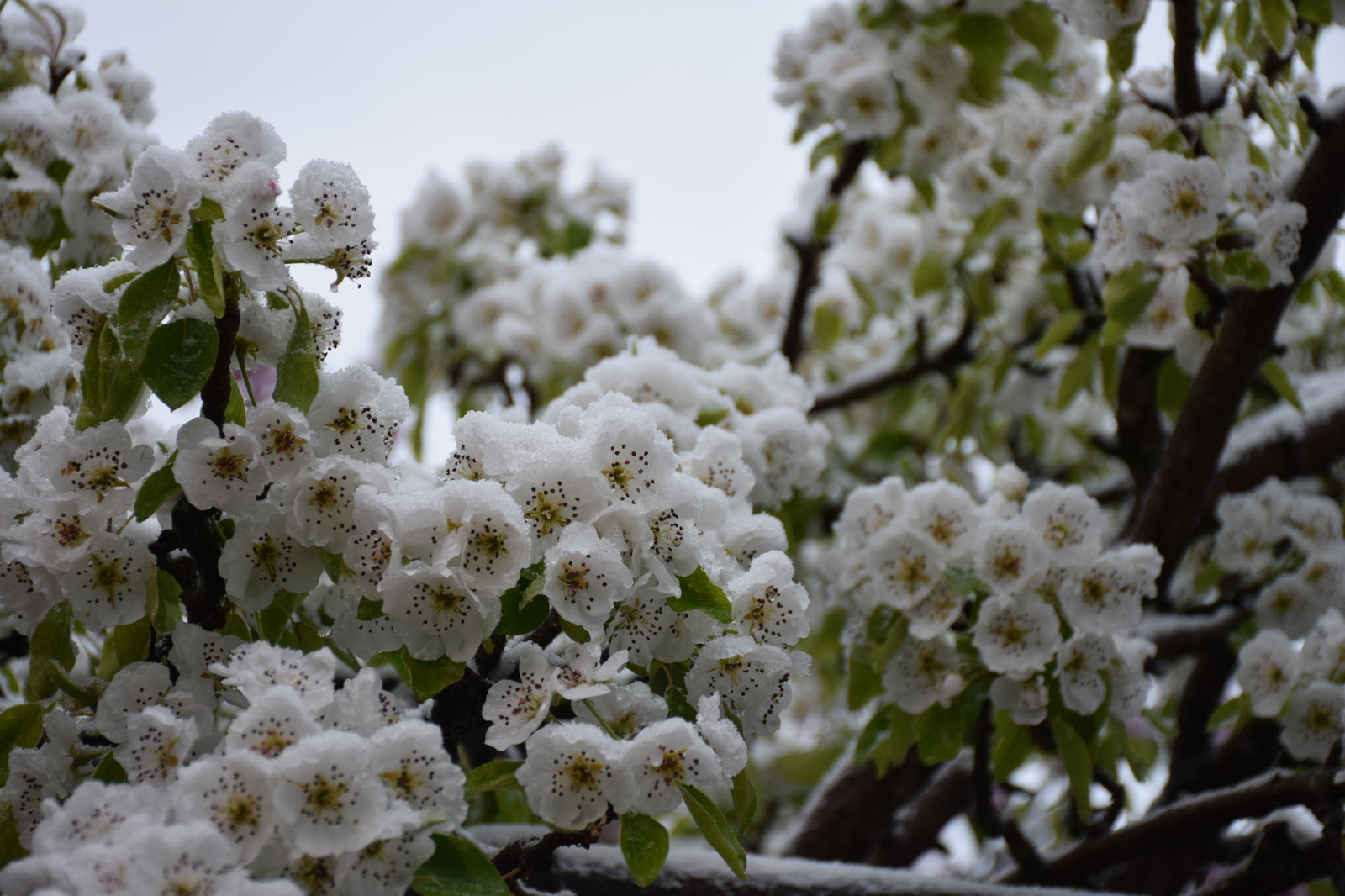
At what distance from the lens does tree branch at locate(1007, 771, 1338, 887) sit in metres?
1.39

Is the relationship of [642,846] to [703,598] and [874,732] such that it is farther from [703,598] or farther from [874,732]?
[874,732]

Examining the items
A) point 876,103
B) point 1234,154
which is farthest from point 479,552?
point 876,103

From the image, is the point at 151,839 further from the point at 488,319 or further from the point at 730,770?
the point at 488,319

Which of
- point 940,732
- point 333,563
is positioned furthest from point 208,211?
point 940,732

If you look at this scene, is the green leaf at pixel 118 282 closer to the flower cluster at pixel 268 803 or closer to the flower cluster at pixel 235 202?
the flower cluster at pixel 235 202

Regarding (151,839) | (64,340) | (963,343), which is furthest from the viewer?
(963,343)

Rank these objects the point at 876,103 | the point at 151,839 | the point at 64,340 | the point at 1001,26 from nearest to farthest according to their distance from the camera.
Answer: the point at 151,839
the point at 64,340
the point at 1001,26
the point at 876,103

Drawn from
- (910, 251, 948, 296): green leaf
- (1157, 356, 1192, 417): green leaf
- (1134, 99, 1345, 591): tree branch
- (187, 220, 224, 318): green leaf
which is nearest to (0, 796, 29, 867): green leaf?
(187, 220, 224, 318): green leaf

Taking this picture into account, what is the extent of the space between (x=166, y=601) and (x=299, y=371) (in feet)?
0.87

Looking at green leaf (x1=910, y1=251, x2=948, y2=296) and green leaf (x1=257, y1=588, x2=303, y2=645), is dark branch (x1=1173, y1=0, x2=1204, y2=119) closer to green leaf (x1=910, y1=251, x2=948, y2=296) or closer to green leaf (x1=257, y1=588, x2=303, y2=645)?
green leaf (x1=910, y1=251, x2=948, y2=296)

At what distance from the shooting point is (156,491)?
860mm

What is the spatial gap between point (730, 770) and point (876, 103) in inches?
67.2

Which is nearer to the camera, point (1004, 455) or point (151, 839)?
point (151, 839)

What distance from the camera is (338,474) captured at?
85 centimetres
